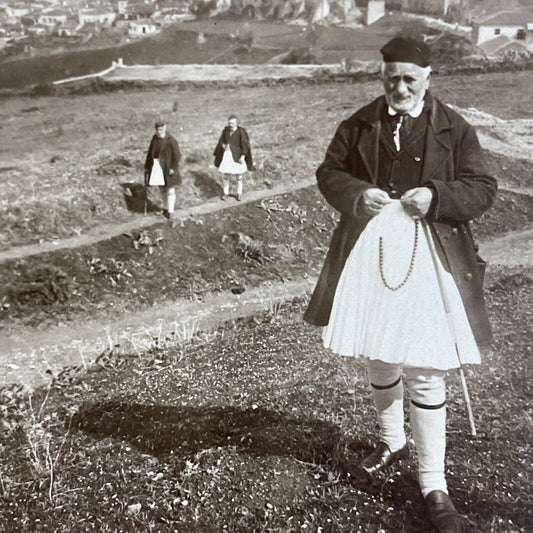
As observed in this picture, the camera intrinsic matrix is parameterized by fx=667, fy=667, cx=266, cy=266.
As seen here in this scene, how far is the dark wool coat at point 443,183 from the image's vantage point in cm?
219

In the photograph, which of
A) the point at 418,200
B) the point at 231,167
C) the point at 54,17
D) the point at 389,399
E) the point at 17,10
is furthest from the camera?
the point at 231,167

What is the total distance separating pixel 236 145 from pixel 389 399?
4.37m

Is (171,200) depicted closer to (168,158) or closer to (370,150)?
(168,158)

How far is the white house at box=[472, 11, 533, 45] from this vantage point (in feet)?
12.6

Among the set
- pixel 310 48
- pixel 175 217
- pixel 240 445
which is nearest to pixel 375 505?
pixel 240 445

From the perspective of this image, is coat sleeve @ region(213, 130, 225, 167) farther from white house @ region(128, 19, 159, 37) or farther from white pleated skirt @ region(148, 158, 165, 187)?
white house @ region(128, 19, 159, 37)

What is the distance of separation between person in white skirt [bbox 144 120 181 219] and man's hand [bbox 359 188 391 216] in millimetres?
4372

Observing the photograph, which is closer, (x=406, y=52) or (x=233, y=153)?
(x=406, y=52)

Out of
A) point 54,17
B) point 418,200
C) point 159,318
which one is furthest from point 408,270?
point 54,17

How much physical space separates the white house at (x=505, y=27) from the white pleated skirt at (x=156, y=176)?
131 inches

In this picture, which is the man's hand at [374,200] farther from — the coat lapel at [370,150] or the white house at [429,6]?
the white house at [429,6]

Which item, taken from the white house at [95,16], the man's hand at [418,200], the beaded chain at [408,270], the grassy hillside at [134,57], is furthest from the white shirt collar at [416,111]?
the white house at [95,16]

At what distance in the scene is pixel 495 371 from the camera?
10.9 ft

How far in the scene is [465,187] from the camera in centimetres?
218
